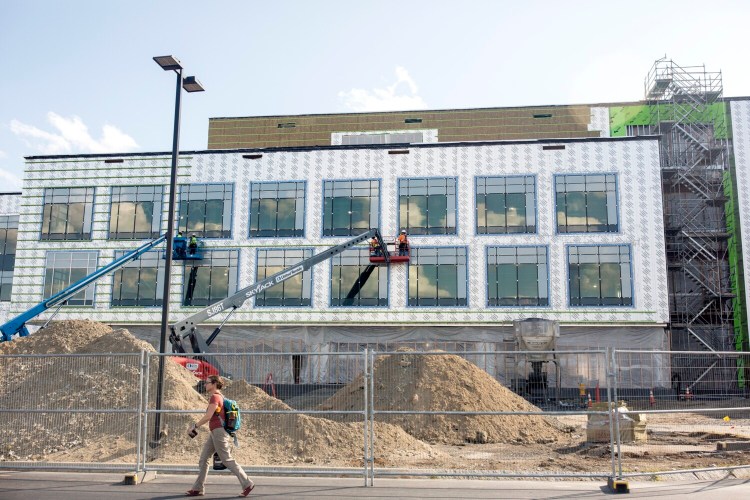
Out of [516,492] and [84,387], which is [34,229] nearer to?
[84,387]

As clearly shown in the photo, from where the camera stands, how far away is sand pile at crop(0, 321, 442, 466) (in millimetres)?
15344

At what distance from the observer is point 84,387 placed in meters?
17.6

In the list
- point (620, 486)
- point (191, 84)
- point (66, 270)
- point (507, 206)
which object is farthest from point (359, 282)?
point (620, 486)

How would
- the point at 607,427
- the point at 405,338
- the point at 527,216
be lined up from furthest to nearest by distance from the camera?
the point at 527,216 → the point at 405,338 → the point at 607,427

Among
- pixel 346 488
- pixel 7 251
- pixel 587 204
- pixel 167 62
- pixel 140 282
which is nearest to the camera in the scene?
pixel 346 488

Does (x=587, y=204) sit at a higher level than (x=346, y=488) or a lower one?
higher

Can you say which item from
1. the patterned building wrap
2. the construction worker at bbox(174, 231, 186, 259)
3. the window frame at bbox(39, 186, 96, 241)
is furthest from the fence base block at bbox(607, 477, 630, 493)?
the window frame at bbox(39, 186, 96, 241)

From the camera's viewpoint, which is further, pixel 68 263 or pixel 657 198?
pixel 68 263

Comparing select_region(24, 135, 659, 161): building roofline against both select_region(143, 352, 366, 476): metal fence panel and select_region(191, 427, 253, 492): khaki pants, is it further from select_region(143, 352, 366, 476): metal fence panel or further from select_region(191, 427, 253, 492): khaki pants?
select_region(191, 427, 253, 492): khaki pants

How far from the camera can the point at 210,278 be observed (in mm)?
43094

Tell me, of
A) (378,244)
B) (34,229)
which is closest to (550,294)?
(378,244)

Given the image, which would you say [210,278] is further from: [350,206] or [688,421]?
[688,421]

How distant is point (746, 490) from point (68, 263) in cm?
4214

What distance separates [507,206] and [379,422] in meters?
25.8
